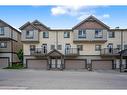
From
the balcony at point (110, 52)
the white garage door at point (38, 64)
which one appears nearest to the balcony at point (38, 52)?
the white garage door at point (38, 64)

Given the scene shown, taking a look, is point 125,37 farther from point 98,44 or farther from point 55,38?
point 55,38

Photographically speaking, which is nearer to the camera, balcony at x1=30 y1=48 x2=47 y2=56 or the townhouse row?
balcony at x1=30 y1=48 x2=47 y2=56

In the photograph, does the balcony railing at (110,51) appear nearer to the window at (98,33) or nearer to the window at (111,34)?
the window at (111,34)

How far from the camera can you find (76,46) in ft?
141

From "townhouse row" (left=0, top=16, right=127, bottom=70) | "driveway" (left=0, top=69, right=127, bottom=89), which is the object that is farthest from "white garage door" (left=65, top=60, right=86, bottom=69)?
"driveway" (left=0, top=69, right=127, bottom=89)

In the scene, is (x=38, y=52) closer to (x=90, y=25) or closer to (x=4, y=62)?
(x=4, y=62)

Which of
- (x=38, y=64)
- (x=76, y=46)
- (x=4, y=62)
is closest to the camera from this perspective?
(x=76, y=46)

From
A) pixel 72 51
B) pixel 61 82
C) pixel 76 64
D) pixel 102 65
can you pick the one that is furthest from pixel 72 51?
pixel 61 82

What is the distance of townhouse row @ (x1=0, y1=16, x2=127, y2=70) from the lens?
139ft

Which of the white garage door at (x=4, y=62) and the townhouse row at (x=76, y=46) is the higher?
Answer: the townhouse row at (x=76, y=46)

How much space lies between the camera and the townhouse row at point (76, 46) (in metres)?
42.2

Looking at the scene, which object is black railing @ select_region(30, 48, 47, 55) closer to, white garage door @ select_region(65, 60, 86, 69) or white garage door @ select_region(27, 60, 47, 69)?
white garage door @ select_region(27, 60, 47, 69)
